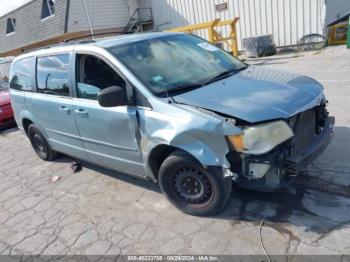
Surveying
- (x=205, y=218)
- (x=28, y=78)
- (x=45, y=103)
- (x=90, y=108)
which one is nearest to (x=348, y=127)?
(x=205, y=218)

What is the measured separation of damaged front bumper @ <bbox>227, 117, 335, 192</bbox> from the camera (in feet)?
9.18

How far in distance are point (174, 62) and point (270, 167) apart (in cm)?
166

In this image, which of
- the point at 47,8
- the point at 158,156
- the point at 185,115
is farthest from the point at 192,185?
the point at 47,8

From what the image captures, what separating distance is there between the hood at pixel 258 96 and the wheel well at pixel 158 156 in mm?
533

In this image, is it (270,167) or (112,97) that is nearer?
(270,167)

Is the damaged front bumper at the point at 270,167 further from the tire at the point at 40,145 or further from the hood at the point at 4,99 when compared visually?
the hood at the point at 4,99

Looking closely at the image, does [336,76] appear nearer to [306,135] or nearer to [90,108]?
[306,135]

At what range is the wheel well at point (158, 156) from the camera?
3322 mm

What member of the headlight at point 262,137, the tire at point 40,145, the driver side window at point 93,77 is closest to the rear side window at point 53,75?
the driver side window at point 93,77

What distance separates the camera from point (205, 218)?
335 cm

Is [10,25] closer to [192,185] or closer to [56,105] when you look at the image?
[56,105]

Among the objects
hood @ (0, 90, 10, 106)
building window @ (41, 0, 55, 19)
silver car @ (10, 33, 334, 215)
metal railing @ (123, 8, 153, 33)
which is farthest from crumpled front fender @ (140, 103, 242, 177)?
building window @ (41, 0, 55, 19)

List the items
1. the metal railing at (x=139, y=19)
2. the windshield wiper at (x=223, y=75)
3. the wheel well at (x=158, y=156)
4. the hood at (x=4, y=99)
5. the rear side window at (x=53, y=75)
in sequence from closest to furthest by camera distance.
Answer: the wheel well at (x=158, y=156), the windshield wiper at (x=223, y=75), the rear side window at (x=53, y=75), the hood at (x=4, y=99), the metal railing at (x=139, y=19)

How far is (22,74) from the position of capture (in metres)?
5.29
